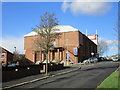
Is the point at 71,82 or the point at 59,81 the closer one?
the point at 71,82

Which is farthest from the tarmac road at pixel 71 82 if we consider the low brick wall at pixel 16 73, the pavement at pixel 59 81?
the low brick wall at pixel 16 73

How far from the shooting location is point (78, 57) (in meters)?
55.3

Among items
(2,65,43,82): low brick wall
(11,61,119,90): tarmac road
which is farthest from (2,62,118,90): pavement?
(2,65,43,82): low brick wall

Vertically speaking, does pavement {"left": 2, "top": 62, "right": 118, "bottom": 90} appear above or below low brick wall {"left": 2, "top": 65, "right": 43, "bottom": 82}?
below

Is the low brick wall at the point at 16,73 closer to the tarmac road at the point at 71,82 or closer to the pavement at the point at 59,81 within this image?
the pavement at the point at 59,81

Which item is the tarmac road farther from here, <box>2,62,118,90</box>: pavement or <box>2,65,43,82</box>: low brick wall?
<box>2,65,43,82</box>: low brick wall

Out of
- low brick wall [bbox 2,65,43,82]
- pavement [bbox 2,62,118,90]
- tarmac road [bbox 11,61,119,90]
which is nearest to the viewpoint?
tarmac road [bbox 11,61,119,90]

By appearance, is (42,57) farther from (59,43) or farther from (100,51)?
(100,51)

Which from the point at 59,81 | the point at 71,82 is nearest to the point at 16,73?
the point at 59,81

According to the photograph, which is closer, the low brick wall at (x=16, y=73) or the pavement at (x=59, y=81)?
the pavement at (x=59, y=81)

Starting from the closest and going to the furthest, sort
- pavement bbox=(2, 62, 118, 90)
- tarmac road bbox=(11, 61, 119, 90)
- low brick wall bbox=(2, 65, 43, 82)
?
tarmac road bbox=(11, 61, 119, 90) → pavement bbox=(2, 62, 118, 90) → low brick wall bbox=(2, 65, 43, 82)

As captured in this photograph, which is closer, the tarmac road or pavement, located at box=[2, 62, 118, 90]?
the tarmac road

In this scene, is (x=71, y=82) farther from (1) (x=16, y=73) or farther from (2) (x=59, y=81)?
(1) (x=16, y=73)

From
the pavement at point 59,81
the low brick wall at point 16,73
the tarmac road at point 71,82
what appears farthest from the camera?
the low brick wall at point 16,73
